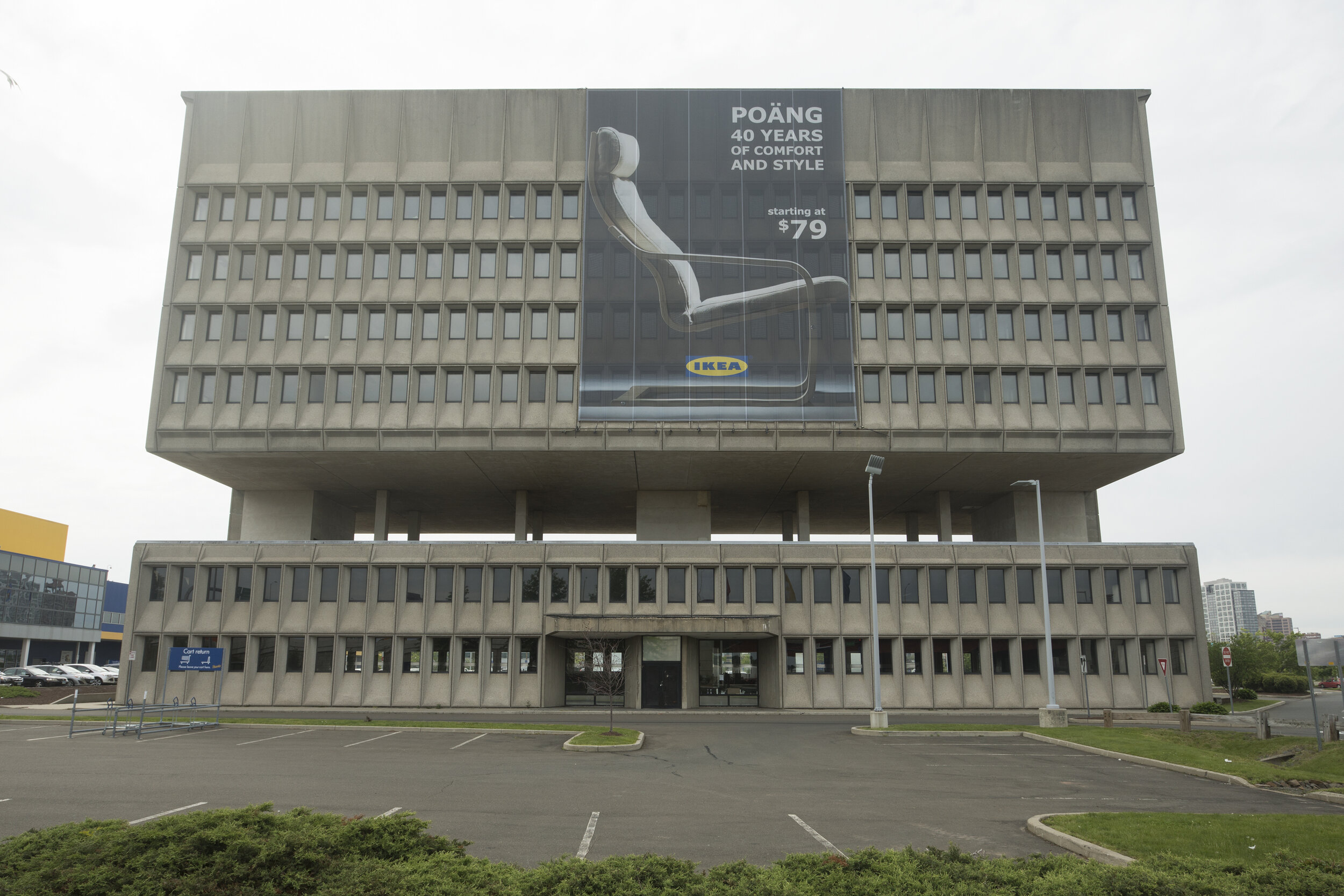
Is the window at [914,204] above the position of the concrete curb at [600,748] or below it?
above

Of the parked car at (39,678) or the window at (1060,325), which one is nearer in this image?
the window at (1060,325)

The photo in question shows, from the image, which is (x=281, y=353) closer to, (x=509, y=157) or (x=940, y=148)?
(x=509, y=157)

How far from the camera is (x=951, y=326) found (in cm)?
4769

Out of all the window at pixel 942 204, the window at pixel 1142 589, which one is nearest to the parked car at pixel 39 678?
the window at pixel 942 204

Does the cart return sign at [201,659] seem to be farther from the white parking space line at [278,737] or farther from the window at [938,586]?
the window at [938,586]

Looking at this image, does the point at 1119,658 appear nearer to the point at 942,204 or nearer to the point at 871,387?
the point at 871,387

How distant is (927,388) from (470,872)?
4164 cm

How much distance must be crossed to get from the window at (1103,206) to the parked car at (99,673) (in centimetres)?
7673

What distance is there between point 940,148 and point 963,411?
1565 centimetres

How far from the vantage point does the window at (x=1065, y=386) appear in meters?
46.6

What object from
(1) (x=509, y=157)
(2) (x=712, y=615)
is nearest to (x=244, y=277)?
(1) (x=509, y=157)

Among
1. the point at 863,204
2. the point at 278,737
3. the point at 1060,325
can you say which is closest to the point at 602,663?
the point at 278,737

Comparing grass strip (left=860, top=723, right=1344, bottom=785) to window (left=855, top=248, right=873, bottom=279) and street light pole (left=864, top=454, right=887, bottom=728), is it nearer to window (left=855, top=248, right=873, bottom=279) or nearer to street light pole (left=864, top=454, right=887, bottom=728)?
street light pole (left=864, top=454, right=887, bottom=728)

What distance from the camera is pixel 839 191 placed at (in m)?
48.7
